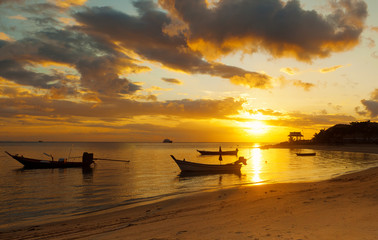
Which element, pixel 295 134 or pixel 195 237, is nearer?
pixel 195 237

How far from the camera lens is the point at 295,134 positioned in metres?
174

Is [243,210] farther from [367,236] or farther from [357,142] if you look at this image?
[357,142]

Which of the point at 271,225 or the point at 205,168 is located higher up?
the point at 271,225

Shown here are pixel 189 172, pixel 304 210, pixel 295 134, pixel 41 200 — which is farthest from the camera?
pixel 295 134

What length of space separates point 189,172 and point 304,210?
28872mm

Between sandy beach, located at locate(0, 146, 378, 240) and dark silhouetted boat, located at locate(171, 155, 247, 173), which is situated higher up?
sandy beach, located at locate(0, 146, 378, 240)

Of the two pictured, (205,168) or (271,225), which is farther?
(205,168)

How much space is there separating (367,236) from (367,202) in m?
5.47

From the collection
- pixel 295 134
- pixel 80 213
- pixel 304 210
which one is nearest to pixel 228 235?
pixel 304 210

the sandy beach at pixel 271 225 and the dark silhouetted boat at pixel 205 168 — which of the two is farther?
the dark silhouetted boat at pixel 205 168

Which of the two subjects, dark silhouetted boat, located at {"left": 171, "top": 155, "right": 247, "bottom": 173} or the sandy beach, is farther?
dark silhouetted boat, located at {"left": 171, "top": 155, "right": 247, "bottom": 173}

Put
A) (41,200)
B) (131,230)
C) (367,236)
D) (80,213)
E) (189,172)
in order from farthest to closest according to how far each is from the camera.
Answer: (189,172) < (41,200) < (80,213) < (131,230) < (367,236)

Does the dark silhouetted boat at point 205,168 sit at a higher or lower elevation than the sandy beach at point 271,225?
lower

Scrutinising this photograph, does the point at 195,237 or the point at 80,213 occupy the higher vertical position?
the point at 195,237
